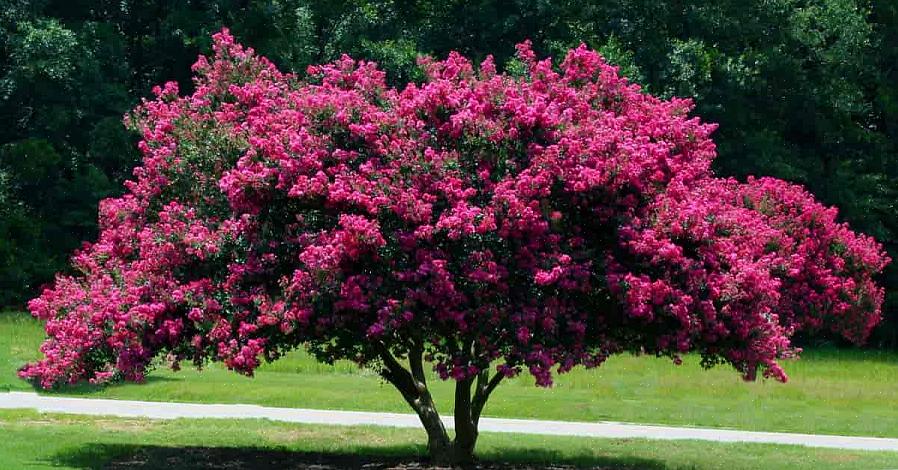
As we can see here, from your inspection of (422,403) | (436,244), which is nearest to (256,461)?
(422,403)

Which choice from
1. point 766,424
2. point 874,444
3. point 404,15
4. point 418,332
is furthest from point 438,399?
point 404,15

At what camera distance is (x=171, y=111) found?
56.4ft

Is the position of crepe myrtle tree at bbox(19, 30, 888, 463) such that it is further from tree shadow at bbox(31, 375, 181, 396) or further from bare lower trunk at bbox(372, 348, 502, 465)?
tree shadow at bbox(31, 375, 181, 396)

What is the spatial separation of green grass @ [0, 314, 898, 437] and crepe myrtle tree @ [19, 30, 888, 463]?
780 cm

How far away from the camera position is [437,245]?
15.4 metres

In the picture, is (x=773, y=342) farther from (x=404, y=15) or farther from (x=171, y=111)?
(x=404, y=15)

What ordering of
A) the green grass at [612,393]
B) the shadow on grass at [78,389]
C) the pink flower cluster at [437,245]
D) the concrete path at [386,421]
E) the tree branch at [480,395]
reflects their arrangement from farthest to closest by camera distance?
the shadow on grass at [78,389]
the green grass at [612,393]
the concrete path at [386,421]
the tree branch at [480,395]
the pink flower cluster at [437,245]

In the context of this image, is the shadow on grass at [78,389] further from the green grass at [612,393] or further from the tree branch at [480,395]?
the tree branch at [480,395]

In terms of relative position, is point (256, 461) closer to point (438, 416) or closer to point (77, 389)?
point (438, 416)

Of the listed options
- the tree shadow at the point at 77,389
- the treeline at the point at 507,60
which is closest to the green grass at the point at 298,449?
the tree shadow at the point at 77,389

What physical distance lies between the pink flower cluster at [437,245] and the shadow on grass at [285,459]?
2.09 metres

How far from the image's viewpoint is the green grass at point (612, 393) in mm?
24281

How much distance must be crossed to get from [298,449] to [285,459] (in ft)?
3.60

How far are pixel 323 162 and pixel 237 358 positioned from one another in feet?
8.39
